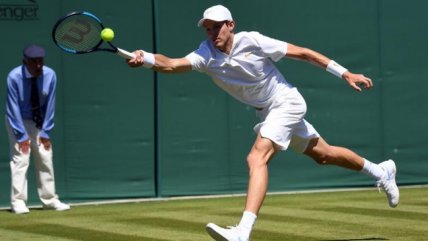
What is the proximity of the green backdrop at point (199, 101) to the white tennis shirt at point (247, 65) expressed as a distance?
461 centimetres

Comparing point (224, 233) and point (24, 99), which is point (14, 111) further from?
point (224, 233)

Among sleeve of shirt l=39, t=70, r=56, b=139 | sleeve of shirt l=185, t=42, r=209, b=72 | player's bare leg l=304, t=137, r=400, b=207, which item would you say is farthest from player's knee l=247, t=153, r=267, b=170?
sleeve of shirt l=39, t=70, r=56, b=139

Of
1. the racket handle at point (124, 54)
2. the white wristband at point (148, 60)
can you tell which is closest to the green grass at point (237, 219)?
the white wristband at point (148, 60)

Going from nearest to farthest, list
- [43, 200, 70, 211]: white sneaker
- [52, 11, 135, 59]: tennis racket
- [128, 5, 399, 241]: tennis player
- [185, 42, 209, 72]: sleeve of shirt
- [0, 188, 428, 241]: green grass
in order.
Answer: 1. [128, 5, 399, 241]: tennis player
2. [185, 42, 209, 72]: sleeve of shirt
3. [52, 11, 135, 59]: tennis racket
4. [0, 188, 428, 241]: green grass
5. [43, 200, 70, 211]: white sneaker

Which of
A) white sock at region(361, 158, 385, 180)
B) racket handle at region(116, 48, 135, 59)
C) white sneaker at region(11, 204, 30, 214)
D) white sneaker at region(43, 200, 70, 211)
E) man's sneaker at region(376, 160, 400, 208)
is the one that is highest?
racket handle at region(116, 48, 135, 59)

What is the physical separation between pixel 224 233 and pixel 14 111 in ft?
16.1

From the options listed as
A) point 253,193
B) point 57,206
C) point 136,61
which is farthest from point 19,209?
point 253,193

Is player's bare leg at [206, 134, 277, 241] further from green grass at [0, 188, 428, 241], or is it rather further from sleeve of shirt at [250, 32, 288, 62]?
green grass at [0, 188, 428, 241]

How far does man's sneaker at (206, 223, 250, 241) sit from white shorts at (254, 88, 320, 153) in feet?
3.25

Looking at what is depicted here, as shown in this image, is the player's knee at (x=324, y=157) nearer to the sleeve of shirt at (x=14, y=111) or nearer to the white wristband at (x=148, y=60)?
the white wristband at (x=148, y=60)

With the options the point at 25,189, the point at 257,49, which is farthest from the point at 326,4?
the point at 257,49

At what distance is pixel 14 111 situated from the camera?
39.7 feet

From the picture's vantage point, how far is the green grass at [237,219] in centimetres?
938

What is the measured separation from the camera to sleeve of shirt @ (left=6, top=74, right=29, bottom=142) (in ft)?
39.7
